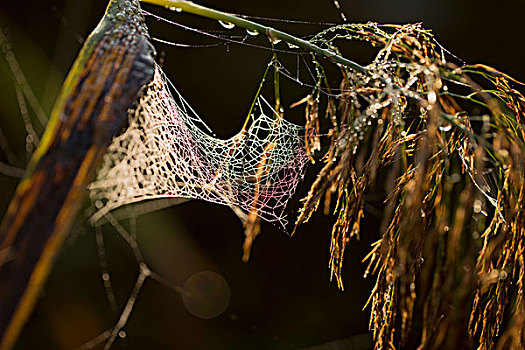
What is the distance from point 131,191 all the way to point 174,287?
3.64 ft

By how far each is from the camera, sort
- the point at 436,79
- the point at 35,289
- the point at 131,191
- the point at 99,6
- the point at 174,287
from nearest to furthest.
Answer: the point at 35,289
the point at 436,79
the point at 131,191
the point at 99,6
the point at 174,287

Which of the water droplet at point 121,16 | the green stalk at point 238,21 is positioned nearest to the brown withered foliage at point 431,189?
the green stalk at point 238,21

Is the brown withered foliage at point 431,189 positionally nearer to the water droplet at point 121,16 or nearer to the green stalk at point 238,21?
the green stalk at point 238,21

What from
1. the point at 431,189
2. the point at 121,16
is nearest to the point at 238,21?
the point at 121,16

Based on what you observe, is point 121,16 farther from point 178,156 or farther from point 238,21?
point 178,156

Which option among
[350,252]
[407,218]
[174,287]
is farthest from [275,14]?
[407,218]

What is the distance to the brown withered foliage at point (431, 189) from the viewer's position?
33 centimetres

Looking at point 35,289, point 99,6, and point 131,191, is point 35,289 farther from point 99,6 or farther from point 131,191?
point 99,6

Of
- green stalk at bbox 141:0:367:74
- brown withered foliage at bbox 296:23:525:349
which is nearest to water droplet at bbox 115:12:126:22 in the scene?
green stalk at bbox 141:0:367:74

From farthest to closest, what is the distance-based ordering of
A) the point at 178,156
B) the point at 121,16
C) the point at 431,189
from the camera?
the point at 178,156 < the point at 431,189 < the point at 121,16

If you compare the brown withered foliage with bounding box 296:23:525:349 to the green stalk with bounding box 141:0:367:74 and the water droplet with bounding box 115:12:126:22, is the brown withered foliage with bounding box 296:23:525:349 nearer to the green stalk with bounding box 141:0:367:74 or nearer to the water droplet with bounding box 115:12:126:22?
the green stalk with bounding box 141:0:367:74

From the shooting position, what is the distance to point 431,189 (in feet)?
1.60

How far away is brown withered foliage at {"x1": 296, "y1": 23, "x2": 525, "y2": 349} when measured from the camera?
0.33m

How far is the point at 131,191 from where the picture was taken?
69 centimetres
